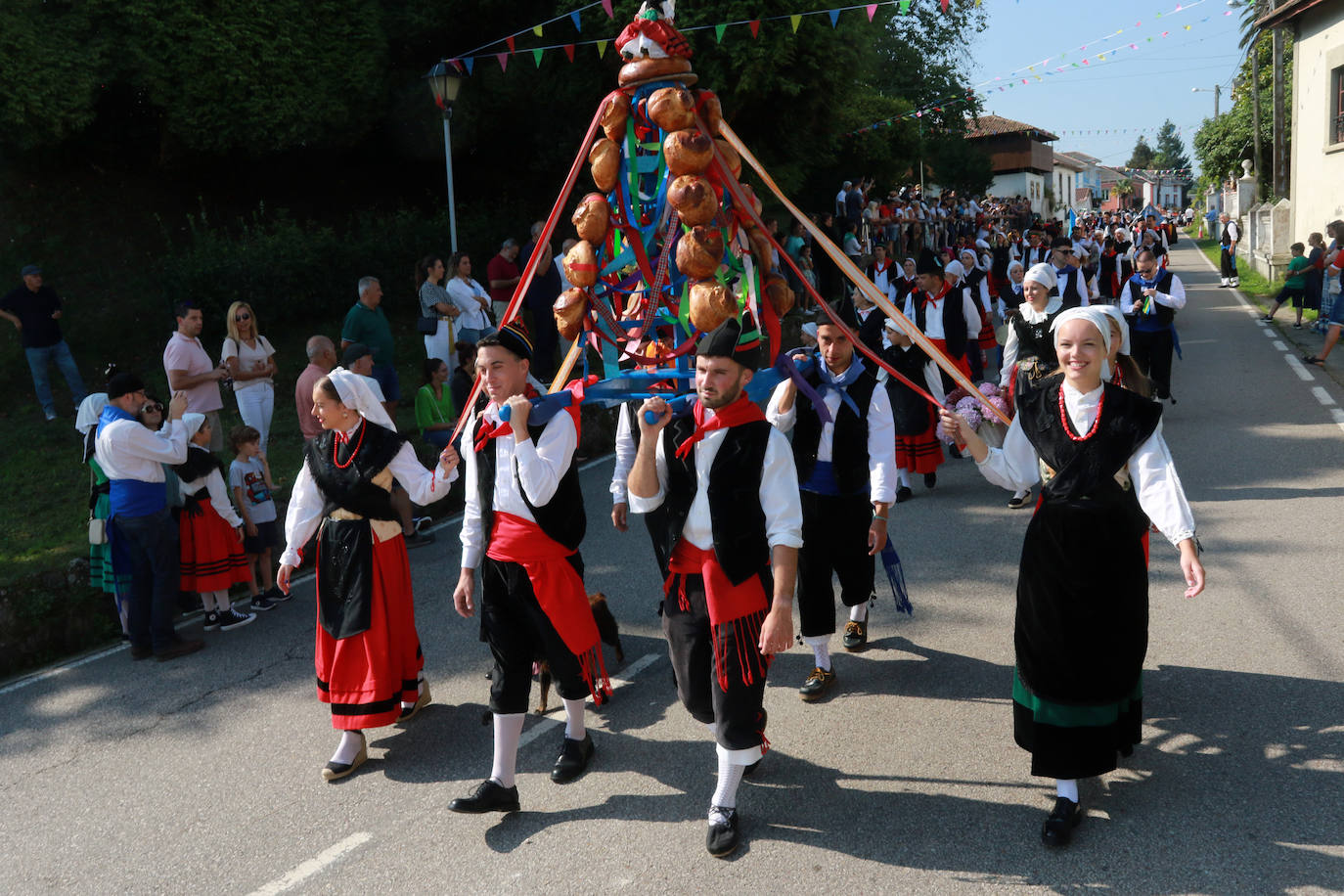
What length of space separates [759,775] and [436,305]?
7.01 m

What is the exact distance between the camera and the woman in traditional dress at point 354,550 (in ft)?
A: 15.1

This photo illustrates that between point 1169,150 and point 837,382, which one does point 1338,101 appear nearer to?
point 837,382

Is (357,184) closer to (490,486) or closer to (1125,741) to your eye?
(490,486)

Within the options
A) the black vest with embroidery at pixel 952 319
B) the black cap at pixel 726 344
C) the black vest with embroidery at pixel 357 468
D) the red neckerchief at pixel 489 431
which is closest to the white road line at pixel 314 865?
the black vest with embroidery at pixel 357 468

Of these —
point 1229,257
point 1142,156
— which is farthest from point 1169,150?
point 1229,257

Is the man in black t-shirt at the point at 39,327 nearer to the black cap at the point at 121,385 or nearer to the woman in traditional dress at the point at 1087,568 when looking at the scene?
the black cap at the point at 121,385

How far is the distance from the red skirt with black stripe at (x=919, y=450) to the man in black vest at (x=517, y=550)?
4.75 m

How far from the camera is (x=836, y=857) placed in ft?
12.1

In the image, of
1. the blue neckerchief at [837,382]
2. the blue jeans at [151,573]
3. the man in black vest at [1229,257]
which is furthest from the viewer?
the man in black vest at [1229,257]

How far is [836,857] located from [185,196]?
16.4 meters

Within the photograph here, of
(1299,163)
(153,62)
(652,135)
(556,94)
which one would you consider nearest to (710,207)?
A: (652,135)

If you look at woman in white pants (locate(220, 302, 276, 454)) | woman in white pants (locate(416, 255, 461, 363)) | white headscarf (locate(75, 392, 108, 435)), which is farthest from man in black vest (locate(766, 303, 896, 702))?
woman in white pants (locate(416, 255, 461, 363))

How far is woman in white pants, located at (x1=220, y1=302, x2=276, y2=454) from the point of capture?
8578 millimetres

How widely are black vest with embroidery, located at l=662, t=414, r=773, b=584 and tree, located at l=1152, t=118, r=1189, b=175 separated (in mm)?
158906
